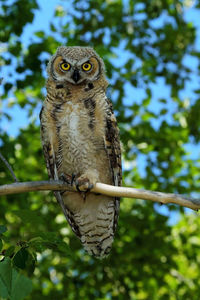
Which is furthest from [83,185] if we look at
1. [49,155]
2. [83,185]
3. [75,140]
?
[49,155]

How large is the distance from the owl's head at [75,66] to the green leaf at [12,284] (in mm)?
2443

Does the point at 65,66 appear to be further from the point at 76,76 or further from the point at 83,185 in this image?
the point at 83,185

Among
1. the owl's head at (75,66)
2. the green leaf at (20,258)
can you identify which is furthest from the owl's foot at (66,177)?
→ the green leaf at (20,258)

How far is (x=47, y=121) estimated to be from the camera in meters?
3.82

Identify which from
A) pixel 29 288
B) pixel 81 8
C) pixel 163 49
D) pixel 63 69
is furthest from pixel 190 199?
pixel 163 49

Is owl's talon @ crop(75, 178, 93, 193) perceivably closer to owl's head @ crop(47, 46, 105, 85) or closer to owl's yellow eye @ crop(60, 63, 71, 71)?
owl's head @ crop(47, 46, 105, 85)

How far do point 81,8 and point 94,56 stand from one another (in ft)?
7.49

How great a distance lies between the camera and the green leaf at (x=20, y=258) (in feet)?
7.11

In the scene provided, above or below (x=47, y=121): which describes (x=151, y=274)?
below

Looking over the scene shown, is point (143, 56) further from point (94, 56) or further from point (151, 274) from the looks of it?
point (151, 274)

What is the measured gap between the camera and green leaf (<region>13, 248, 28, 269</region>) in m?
2.17

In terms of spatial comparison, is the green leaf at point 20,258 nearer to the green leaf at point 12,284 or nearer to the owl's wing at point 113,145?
the green leaf at point 12,284

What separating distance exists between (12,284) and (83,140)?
2.13 metres

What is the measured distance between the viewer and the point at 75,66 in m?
4.11
